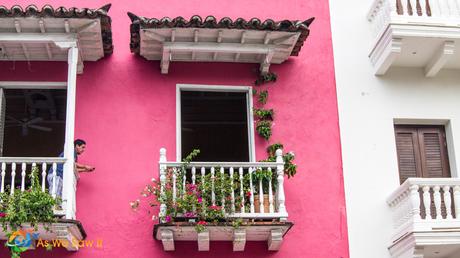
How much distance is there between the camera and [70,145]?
1284 centimetres

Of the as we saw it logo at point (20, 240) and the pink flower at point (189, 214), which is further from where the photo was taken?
the pink flower at point (189, 214)

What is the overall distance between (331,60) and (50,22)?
5470 millimetres

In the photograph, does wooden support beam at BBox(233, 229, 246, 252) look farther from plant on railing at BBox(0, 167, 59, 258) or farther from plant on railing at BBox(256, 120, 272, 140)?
plant on railing at BBox(0, 167, 59, 258)

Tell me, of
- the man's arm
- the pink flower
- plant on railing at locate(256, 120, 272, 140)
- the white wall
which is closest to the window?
the white wall

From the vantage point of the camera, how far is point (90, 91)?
47.2ft

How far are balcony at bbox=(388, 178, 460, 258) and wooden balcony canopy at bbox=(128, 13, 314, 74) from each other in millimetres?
3326

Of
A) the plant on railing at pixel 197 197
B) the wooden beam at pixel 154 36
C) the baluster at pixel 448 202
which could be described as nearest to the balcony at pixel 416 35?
the baluster at pixel 448 202

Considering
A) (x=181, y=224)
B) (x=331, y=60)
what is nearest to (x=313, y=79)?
(x=331, y=60)

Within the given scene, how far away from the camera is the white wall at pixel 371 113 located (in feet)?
46.1

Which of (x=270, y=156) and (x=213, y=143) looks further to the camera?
(x=213, y=143)

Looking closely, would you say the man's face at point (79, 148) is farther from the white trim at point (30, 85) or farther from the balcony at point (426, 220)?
the balcony at point (426, 220)

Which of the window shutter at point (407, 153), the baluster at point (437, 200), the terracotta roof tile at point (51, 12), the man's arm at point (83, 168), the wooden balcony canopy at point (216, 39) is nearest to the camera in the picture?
the terracotta roof tile at point (51, 12)

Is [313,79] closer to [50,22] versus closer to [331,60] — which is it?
[331,60]

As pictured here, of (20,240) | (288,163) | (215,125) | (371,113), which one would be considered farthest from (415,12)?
(20,240)
